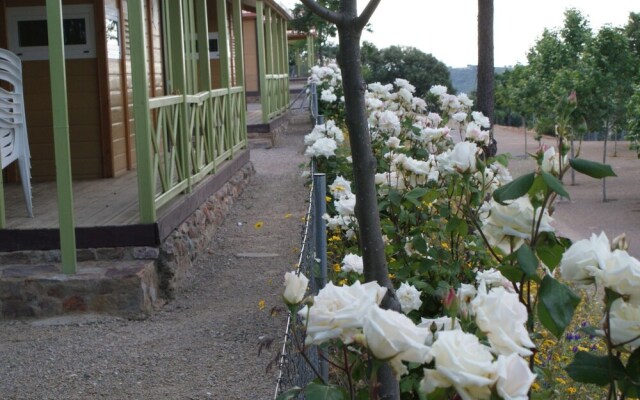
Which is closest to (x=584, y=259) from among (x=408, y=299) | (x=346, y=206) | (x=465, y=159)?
(x=465, y=159)

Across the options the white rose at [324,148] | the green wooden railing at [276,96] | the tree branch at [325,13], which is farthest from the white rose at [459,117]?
the green wooden railing at [276,96]

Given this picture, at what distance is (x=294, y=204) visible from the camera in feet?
35.8

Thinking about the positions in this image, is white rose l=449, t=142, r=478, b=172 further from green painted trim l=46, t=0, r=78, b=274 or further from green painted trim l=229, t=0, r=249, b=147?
green painted trim l=229, t=0, r=249, b=147

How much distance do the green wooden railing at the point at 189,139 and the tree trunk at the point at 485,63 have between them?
8.51 feet

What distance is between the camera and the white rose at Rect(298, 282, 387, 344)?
1741mm

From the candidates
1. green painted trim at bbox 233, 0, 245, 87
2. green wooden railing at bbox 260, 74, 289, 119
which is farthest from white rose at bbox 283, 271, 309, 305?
green wooden railing at bbox 260, 74, 289, 119

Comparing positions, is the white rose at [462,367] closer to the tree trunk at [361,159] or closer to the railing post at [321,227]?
the tree trunk at [361,159]

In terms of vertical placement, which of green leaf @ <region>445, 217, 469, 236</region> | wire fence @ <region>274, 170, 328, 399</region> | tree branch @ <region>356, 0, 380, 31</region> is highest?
tree branch @ <region>356, 0, 380, 31</region>

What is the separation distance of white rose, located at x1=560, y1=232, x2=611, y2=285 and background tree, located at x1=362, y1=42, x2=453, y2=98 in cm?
3676

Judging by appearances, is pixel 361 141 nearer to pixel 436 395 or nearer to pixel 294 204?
pixel 436 395

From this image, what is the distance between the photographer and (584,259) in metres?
1.85

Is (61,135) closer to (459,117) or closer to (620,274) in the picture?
(459,117)

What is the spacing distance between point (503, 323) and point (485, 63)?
8.17 metres

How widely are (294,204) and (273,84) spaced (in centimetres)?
870
